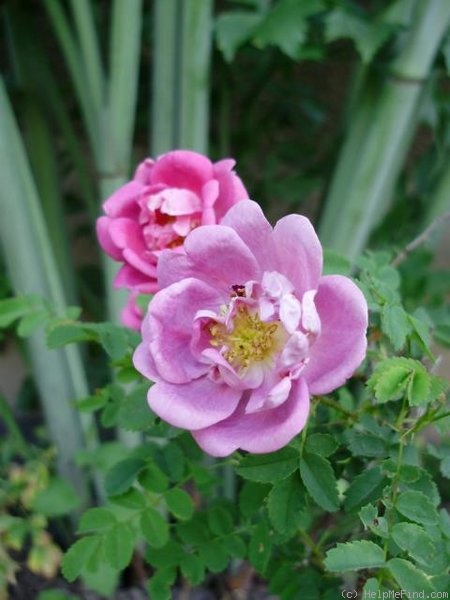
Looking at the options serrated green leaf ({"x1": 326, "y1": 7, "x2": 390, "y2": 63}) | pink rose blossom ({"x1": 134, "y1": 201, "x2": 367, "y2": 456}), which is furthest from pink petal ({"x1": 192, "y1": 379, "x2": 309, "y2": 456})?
serrated green leaf ({"x1": 326, "y1": 7, "x2": 390, "y2": 63})

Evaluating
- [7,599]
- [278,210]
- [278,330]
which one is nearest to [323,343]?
[278,330]

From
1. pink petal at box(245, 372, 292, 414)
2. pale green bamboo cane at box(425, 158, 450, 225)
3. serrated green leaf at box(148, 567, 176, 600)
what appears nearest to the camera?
pink petal at box(245, 372, 292, 414)

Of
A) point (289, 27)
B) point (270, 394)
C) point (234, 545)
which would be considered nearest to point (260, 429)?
A: point (270, 394)

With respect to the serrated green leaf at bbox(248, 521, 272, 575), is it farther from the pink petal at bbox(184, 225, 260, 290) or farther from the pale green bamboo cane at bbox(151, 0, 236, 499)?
the pale green bamboo cane at bbox(151, 0, 236, 499)

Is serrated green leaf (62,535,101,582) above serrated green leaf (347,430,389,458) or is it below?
below

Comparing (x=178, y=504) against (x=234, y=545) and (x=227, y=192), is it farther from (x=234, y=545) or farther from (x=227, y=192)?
(x=227, y=192)

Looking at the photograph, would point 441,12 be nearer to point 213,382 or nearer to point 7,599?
point 213,382
